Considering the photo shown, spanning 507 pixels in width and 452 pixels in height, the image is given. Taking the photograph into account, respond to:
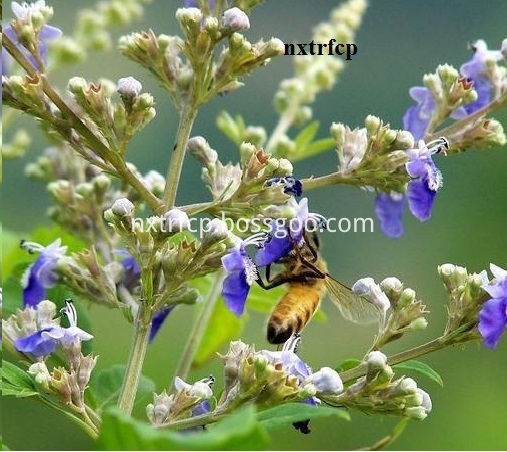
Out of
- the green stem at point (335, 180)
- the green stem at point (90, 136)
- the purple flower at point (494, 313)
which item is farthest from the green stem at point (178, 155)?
the purple flower at point (494, 313)

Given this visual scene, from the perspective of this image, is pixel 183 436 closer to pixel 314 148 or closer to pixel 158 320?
→ pixel 158 320

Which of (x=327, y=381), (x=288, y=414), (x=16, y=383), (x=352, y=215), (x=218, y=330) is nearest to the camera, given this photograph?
(x=288, y=414)

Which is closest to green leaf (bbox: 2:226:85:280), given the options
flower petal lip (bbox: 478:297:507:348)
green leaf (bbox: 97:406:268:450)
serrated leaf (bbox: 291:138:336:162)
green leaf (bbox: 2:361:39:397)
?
serrated leaf (bbox: 291:138:336:162)

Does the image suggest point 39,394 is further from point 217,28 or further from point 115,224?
point 217,28

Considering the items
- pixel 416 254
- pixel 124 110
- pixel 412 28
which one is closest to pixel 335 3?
pixel 412 28

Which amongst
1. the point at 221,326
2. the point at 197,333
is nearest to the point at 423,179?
the point at 197,333

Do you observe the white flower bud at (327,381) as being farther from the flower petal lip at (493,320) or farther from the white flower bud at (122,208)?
the white flower bud at (122,208)

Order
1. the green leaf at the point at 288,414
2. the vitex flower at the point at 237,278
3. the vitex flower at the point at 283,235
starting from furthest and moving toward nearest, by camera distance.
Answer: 1. the vitex flower at the point at 283,235
2. the vitex flower at the point at 237,278
3. the green leaf at the point at 288,414
